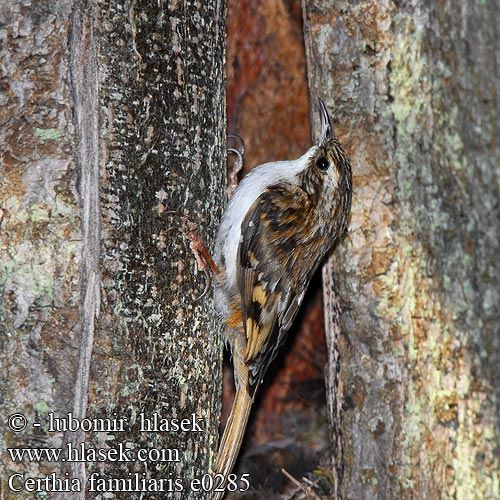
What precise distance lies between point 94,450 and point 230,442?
2.68ft

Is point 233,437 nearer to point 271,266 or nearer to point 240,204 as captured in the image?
point 271,266

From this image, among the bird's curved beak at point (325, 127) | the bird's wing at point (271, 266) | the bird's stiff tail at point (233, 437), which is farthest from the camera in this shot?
the bird's curved beak at point (325, 127)

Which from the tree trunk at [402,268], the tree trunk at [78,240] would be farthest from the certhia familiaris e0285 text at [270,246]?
the tree trunk at [78,240]

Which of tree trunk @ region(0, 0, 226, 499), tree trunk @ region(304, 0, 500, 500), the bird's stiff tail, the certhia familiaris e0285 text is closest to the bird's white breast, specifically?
the certhia familiaris e0285 text

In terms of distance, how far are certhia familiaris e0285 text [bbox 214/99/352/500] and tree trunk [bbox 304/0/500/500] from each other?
8.1 inches

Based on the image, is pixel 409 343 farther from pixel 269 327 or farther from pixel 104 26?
pixel 104 26

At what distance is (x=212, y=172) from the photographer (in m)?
2.91

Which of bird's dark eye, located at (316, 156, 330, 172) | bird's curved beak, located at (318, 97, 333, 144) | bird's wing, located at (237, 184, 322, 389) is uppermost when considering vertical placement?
bird's curved beak, located at (318, 97, 333, 144)

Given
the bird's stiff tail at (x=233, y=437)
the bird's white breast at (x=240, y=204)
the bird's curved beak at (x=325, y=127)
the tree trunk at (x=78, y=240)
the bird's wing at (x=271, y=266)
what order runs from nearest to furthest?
the tree trunk at (x=78, y=240)
the bird's stiff tail at (x=233, y=437)
the bird's white breast at (x=240, y=204)
the bird's wing at (x=271, y=266)
the bird's curved beak at (x=325, y=127)

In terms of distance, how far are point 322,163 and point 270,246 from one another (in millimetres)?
460

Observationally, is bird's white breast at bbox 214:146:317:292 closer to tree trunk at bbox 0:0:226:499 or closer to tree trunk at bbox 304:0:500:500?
tree trunk at bbox 304:0:500:500

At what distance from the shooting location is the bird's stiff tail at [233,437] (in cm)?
300

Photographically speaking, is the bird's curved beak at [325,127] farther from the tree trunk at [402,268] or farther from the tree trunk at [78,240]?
the tree trunk at [78,240]

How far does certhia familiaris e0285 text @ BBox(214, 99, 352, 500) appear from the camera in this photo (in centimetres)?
326
